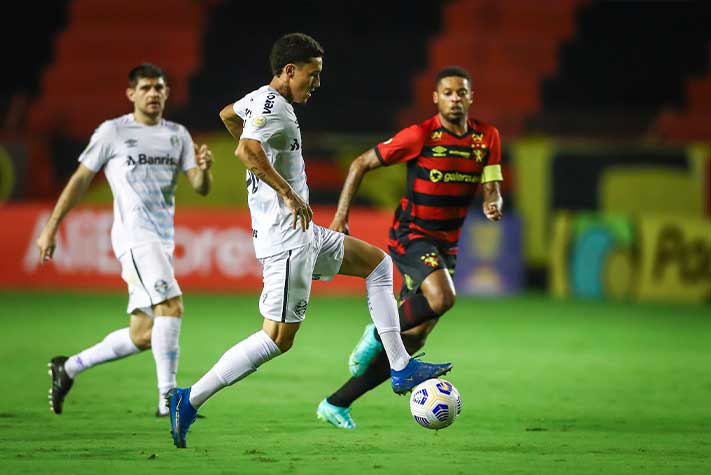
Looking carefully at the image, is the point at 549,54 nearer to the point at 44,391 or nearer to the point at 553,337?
the point at 553,337

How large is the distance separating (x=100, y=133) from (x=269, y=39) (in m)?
14.2

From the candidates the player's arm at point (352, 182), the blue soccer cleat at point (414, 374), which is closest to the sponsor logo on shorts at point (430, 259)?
the player's arm at point (352, 182)

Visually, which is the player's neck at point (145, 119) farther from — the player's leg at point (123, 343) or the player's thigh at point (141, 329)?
the player's thigh at point (141, 329)

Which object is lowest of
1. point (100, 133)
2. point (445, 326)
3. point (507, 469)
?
point (445, 326)

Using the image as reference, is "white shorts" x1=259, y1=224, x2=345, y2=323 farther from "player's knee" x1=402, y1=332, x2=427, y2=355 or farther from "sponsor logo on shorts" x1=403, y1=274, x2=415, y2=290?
"sponsor logo on shorts" x1=403, y1=274, x2=415, y2=290

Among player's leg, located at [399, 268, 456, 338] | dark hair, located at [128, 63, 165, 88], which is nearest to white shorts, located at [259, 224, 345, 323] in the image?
player's leg, located at [399, 268, 456, 338]

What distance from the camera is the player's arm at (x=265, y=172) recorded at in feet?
18.1

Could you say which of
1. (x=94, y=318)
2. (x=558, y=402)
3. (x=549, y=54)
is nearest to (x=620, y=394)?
(x=558, y=402)

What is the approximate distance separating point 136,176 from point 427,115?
12175 millimetres

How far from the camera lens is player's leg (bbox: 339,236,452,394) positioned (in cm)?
592

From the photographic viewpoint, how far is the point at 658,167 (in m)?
17.3

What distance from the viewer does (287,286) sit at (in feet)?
18.9

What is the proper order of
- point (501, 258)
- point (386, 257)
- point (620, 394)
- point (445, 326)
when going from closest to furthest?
point (386, 257), point (620, 394), point (445, 326), point (501, 258)

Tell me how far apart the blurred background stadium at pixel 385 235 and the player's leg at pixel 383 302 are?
0.38 meters
